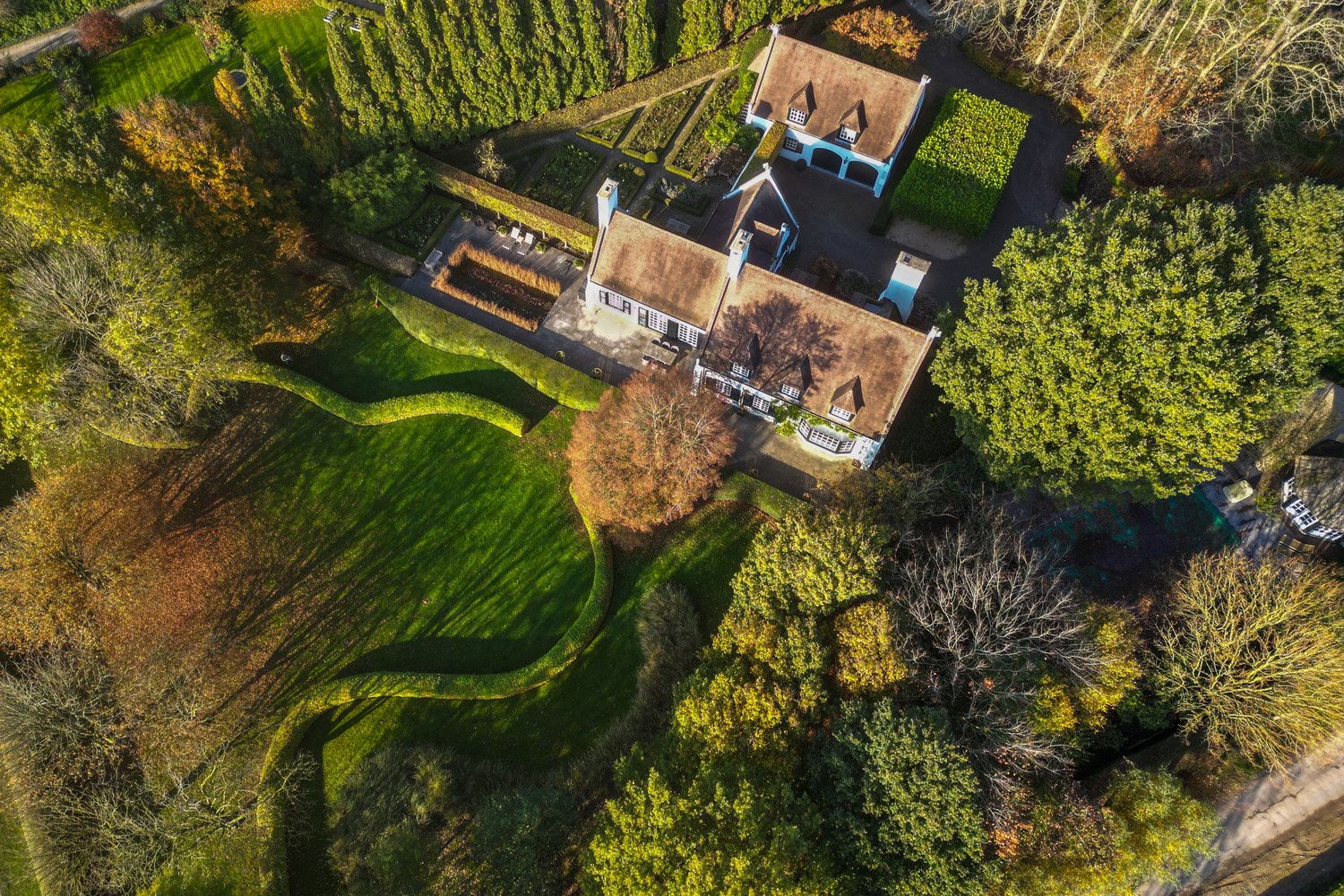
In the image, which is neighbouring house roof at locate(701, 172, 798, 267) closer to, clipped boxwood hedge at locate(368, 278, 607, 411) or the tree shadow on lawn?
clipped boxwood hedge at locate(368, 278, 607, 411)

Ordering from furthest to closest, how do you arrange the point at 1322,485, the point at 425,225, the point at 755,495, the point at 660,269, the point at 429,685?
the point at 425,225 < the point at 660,269 < the point at 755,495 < the point at 429,685 < the point at 1322,485

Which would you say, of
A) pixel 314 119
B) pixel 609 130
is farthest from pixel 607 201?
pixel 314 119

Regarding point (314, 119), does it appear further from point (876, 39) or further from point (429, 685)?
point (876, 39)

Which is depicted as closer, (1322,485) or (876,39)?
(1322,485)

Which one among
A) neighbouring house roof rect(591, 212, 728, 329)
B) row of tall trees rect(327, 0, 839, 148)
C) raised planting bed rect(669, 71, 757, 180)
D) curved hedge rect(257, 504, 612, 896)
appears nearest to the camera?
curved hedge rect(257, 504, 612, 896)

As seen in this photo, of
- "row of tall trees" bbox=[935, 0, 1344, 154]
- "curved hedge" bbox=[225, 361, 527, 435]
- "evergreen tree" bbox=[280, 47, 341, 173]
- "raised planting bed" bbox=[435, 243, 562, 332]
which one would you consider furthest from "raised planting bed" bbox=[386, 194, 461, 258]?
"row of tall trees" bbox=[935, 0, 1344, 154]

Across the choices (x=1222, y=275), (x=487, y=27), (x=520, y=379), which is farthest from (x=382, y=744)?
(x=1222, y=275)

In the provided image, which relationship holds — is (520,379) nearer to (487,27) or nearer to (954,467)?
(487,27)
